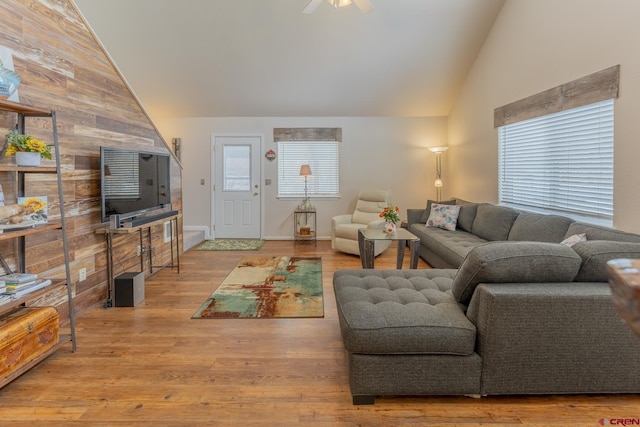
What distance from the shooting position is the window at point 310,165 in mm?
6625

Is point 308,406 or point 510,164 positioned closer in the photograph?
point 308,406

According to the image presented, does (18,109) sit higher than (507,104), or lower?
lower

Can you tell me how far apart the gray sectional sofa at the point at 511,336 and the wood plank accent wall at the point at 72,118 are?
2.40 m

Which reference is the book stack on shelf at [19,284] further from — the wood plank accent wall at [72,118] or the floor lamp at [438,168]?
the floor lamp at [438,168]

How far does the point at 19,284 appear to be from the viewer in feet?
6.89

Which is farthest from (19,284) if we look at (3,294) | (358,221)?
(358,221)

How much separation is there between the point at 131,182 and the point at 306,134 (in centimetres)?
361

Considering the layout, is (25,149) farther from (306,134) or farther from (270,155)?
(306,134)

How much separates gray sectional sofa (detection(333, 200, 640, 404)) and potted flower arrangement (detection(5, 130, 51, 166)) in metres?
2.11

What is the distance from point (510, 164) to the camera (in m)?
4.50

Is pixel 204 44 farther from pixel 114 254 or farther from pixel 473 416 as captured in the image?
pixel 473 416

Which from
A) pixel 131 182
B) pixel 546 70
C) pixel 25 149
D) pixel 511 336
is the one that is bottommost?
pixel 511 336

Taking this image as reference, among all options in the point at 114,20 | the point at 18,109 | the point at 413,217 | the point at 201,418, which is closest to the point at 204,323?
the point at 201,418

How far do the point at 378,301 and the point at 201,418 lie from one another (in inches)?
43.5
